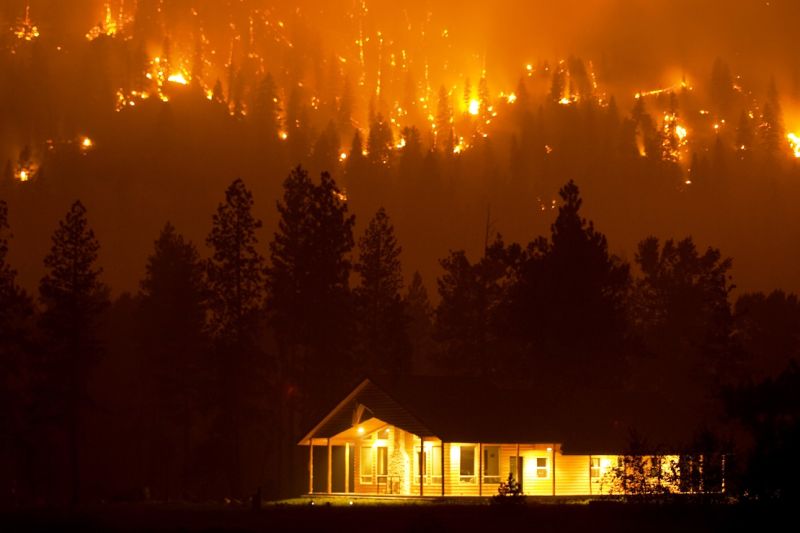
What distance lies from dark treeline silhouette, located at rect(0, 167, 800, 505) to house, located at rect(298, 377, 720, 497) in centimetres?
182

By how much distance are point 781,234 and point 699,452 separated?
14586cm

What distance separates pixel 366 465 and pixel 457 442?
6.26 metres

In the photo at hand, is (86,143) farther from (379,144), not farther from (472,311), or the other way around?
(472,311)

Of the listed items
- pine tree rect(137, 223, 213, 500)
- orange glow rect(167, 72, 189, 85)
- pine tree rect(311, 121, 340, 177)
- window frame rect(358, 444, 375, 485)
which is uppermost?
orange glow rect(167, 72, 189, 85)

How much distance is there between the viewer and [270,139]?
18562cm

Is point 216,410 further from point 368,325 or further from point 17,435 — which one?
point 17,435

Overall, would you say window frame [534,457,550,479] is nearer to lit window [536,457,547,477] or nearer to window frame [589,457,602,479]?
lit window [536,457,547,477]

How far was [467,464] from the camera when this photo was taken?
5422cm

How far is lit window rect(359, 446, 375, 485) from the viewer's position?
57094mm

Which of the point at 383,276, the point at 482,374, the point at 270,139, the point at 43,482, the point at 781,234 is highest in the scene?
the point at 270,139

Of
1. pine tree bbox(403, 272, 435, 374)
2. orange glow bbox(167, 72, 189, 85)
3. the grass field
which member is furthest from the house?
orange glow bbox(167, 72, 189, 85)

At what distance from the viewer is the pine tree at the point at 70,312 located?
199 ft

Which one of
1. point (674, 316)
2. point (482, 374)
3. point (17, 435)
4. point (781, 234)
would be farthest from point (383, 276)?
point (781, 234)

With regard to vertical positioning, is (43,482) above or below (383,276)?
below
